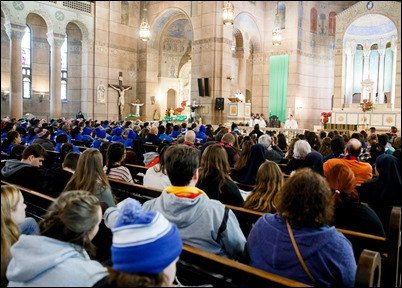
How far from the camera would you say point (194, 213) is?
7.91 feet

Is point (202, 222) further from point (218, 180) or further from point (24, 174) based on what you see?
point (24, 174)

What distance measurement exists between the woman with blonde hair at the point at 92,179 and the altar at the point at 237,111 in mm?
16885

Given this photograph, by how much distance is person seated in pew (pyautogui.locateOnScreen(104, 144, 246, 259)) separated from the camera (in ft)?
7.93

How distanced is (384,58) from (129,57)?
16.0 m

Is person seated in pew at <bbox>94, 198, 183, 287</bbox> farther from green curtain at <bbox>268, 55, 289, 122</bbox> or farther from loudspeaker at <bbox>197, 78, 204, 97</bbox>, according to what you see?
green curtain at <bbox>268, 55, 289, 122</bbox>

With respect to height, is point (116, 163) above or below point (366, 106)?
below

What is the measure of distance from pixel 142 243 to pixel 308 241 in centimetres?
108

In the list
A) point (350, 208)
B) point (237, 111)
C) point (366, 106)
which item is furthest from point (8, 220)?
point (366, 106)

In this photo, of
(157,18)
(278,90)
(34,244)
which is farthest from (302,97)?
(34,244)

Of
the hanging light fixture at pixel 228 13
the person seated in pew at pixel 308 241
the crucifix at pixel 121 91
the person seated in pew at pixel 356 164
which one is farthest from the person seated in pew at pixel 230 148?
the crucifix at pixel 121 91

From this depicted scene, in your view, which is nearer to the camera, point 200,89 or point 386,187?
point 386,187

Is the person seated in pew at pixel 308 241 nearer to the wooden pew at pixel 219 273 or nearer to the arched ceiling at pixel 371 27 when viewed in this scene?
the wooden pew at pixel 219 273

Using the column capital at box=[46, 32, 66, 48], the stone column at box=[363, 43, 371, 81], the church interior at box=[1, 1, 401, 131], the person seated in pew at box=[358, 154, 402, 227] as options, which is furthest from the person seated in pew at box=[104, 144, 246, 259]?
the stone column at box=[363, 43, 371, 81]

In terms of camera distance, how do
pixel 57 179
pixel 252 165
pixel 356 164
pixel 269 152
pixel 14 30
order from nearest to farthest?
pixel 57 179
pixel 356 164
pixel 252 165
pixel 269 152
pixel 14 30
